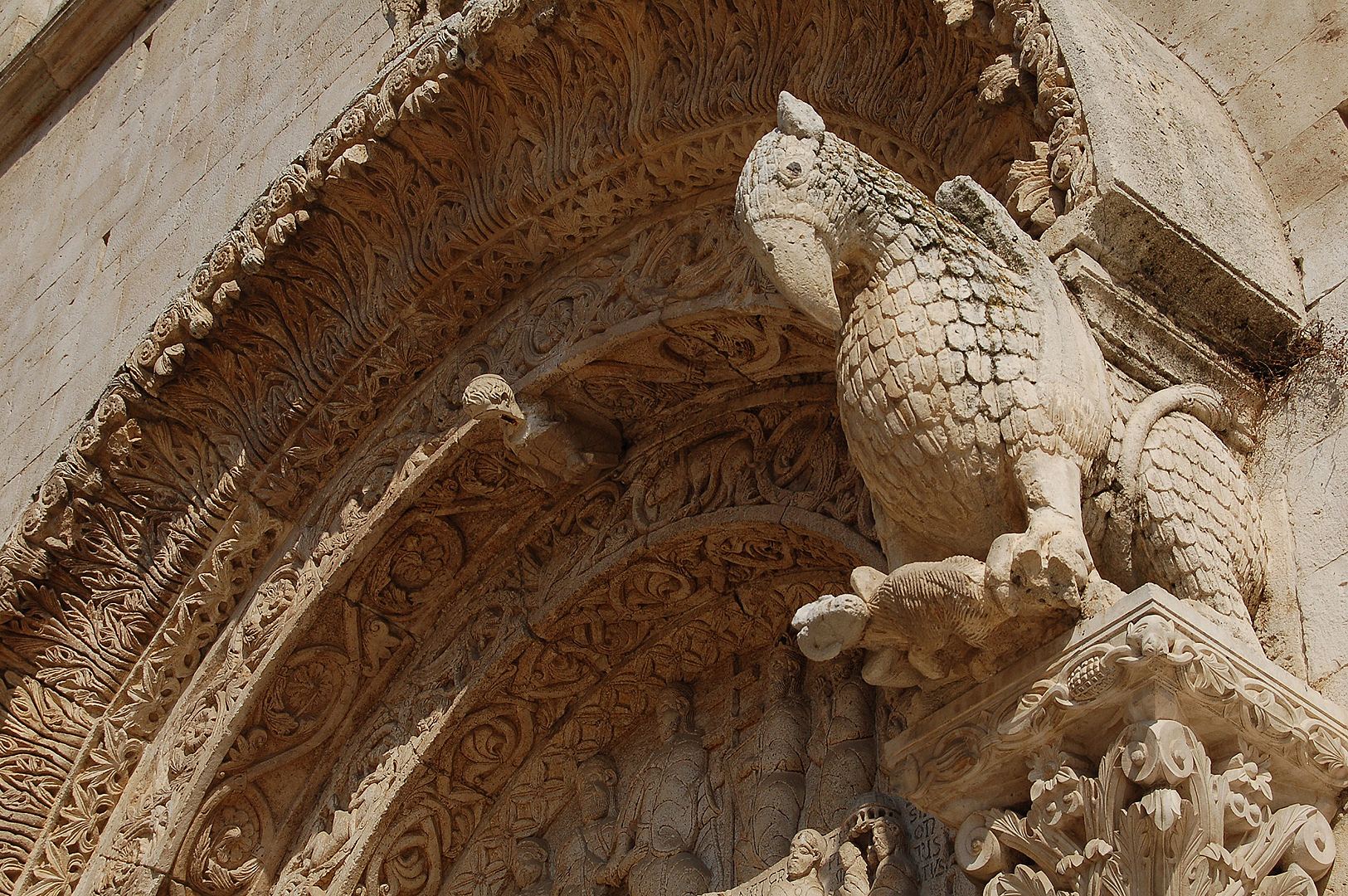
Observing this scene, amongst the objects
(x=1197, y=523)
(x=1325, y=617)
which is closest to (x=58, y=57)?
(x=1197, y=523)

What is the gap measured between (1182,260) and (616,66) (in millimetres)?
1812

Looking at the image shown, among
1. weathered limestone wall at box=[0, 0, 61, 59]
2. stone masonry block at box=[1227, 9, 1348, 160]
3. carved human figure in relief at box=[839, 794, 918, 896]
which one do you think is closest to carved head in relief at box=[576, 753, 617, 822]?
carved human figure in relief at box=[839, 794, 918, 896]

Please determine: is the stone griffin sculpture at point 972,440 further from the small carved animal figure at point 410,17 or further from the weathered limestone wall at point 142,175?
the weathered limestone wall at point 142,175

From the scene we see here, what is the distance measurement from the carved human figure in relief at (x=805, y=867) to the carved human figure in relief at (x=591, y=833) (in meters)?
0.82

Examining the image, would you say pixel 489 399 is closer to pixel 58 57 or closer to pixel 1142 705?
pixel 1142 705

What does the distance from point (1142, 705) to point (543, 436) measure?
2196 mm

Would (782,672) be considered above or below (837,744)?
above

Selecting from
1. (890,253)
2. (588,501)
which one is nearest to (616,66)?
(588,501)

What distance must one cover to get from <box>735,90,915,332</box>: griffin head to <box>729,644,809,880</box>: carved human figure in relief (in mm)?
1444

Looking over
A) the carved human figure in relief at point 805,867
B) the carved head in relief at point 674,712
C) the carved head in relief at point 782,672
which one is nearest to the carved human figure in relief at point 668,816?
the carved head in relief at point 674,712

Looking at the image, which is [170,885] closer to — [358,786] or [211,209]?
[358,786]

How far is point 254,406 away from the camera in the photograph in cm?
452

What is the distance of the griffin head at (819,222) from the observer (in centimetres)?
239

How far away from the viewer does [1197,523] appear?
7.43ft
